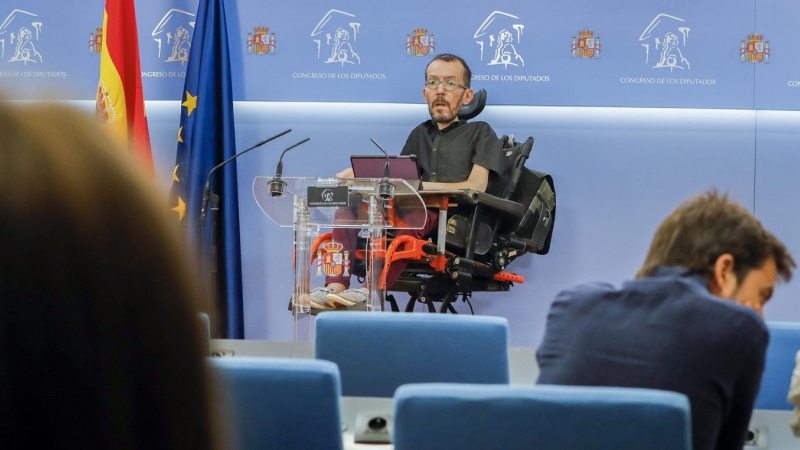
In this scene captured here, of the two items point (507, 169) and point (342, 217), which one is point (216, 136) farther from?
point (342, 217)

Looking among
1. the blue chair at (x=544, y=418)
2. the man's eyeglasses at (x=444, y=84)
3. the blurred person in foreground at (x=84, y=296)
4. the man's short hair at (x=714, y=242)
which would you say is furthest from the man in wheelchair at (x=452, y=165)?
the blurred person in foreground at (x=84, y=296)

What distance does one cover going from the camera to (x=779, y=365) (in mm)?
2480

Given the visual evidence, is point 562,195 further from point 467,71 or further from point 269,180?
point 269,180

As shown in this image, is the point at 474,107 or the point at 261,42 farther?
the point at 261,42

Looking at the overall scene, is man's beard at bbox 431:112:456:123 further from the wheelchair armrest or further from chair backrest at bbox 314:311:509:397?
chair backrest at bbox 314:311:509:397

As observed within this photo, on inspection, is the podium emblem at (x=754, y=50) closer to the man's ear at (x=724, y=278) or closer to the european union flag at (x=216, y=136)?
the european union flag at (x=216, y=136)

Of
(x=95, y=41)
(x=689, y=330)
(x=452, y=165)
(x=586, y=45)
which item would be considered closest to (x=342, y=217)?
(x=452, y=165)

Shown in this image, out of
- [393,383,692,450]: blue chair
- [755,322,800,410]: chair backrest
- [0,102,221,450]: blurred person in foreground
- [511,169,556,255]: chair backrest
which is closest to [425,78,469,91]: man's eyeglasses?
[511,169,556,255]: chair backrest

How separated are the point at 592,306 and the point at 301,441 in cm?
64

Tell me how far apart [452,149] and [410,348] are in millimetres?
3243

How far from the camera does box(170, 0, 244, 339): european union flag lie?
18.0 feet

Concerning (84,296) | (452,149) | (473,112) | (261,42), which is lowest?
(84,296)

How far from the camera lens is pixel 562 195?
5910 mm

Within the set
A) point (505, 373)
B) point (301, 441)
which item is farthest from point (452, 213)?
point (301, 441)
